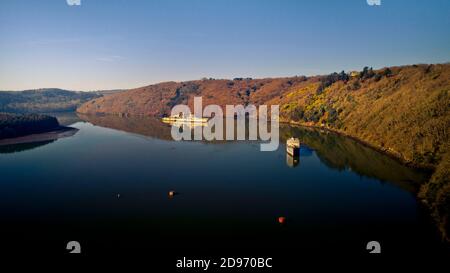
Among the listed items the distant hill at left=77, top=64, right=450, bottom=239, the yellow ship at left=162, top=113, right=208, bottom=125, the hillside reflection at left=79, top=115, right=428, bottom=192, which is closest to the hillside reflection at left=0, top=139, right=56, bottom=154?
the hillside reflection at left=79, top=115, right=428, bottom=192

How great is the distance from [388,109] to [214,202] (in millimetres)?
49885

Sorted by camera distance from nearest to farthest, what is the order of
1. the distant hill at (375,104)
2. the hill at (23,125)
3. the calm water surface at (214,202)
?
the calm water surface at (214,202) → the distant hill at (375,104) → the hill at (23,125)

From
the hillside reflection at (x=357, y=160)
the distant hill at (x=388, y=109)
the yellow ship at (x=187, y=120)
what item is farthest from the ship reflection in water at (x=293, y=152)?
the yellow ship at (x=187, y=120)

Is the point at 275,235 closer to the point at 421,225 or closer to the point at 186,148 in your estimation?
the point at 421,225

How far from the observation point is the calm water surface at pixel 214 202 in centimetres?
2378

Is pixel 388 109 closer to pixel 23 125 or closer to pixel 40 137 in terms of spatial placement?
pixel 40 137

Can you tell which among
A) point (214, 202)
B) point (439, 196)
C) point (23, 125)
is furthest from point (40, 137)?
point (439, 196)

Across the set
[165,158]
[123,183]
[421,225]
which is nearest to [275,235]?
[421,225]

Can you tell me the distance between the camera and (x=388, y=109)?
6394cm

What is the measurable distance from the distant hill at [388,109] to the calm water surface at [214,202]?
287 cm

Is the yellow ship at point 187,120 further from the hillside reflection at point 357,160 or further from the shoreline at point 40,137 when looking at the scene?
the hillside reflection at point 357,160

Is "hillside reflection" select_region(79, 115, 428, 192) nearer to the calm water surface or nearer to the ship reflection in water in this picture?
the ship reflection in water
